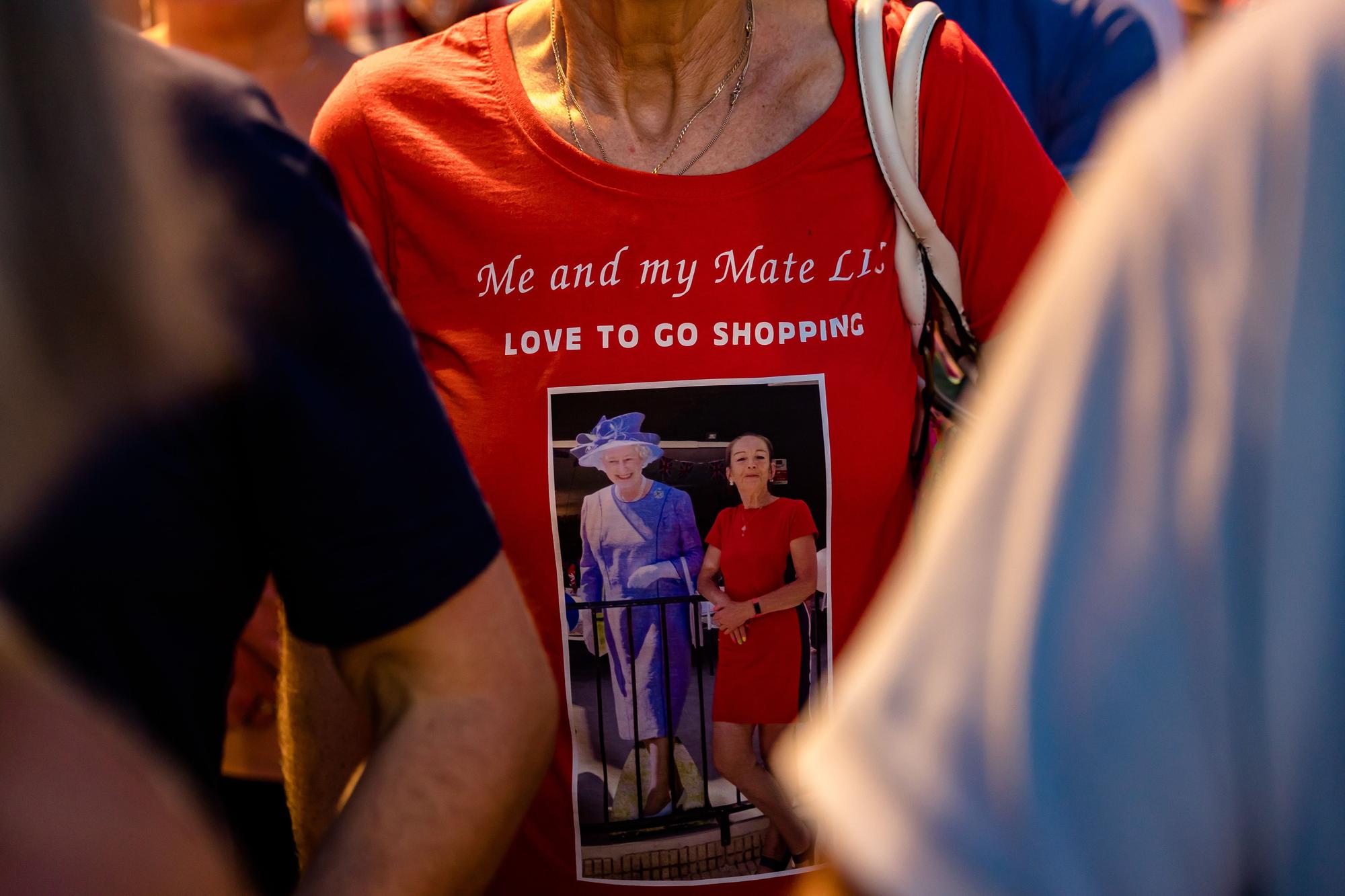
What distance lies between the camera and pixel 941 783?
553 mm

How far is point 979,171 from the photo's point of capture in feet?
5.69

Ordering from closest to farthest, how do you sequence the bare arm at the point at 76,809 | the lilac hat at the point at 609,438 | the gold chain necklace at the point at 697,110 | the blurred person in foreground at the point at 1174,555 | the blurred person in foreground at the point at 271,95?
the blurred person in foreground at the point at 1174,555 → the bare arm at the point at 76,809 → the lilac hat at the point at 609,438 → the gold chain necklace at the point at 697,110 → the blurred person in foreground at the point at 271,95

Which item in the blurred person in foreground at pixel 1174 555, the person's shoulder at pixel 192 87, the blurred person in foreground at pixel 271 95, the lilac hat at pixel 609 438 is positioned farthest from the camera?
the blurred person in foreground at pixel 271 95

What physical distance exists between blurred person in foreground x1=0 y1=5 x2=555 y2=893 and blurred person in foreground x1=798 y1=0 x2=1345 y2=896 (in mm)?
544

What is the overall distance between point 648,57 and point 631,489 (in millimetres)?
676

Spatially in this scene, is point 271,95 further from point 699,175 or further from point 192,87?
point 192,87

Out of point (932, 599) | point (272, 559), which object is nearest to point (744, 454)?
point (272, 559)

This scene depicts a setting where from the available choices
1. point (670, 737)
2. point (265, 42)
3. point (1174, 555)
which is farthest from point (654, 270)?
point (265, 42)

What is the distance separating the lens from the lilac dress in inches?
66.6

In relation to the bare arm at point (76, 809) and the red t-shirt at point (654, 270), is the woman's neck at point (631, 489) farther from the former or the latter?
the bare arm at point (76, 809)

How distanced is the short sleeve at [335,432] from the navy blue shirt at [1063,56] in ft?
5.28

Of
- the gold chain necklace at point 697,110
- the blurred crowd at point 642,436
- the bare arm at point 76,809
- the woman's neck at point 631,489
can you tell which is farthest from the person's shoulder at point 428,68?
the bare arm at point 76,809

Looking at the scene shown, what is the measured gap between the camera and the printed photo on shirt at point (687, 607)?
66.5 inches

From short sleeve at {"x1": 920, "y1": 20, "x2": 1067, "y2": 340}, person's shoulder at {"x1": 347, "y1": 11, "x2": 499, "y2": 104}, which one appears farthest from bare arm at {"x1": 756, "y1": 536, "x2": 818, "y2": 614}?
person's shoulder at {"x1": 347, "y1": 11, "x2": 499, "y2": 104}
